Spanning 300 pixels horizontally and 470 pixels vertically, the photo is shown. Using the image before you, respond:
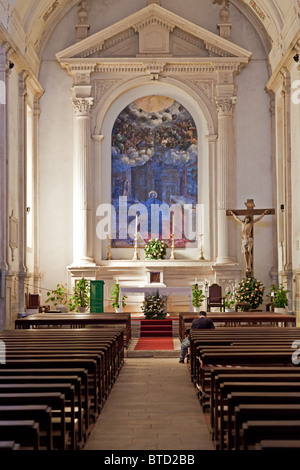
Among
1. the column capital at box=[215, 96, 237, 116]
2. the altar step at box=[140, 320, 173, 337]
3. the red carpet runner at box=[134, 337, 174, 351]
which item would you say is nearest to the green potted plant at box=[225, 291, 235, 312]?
the altar step at box=[140, 320, 173, 337]

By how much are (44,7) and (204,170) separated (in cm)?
733

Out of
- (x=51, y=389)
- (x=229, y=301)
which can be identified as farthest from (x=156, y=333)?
(x=51, y=389)

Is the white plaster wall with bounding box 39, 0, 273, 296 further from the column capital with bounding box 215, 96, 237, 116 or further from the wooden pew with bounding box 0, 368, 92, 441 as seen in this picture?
the wooden pew with bounding box 0, 368, 92, 441

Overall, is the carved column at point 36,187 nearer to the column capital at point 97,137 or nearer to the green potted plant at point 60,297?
the green potted plant at point 60,297

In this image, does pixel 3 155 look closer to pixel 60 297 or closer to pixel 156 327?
pixel 60 297

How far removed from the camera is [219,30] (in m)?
23.0

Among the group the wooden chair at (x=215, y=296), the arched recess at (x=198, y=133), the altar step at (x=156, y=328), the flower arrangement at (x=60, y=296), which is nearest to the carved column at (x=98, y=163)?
the arched recess at (x=198, y=133)

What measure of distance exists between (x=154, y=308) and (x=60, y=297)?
3943 mm

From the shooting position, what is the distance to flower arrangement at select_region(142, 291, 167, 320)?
1888cm

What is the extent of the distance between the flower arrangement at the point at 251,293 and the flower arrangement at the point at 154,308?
2.49m

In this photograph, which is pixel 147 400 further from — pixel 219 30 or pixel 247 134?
pixel 219 30

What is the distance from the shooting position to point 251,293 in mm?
19844
